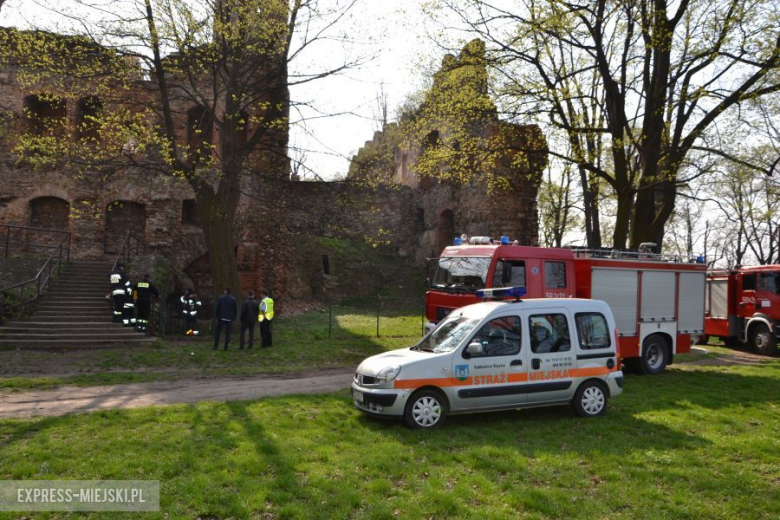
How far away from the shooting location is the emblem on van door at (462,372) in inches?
289

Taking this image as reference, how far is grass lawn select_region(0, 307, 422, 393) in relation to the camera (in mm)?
10703

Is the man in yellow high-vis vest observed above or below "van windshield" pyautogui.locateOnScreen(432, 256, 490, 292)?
below

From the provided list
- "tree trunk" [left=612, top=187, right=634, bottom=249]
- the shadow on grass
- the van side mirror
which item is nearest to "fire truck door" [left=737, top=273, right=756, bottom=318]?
"tree trunk" [left=612, top=187, right=634, bottom=249]

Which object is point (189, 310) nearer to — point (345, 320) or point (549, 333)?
point (345, 320)

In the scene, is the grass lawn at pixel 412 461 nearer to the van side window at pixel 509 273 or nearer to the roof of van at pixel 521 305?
the roof of van at pixel 521 305

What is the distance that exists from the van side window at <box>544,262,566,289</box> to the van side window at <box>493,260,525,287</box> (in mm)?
605

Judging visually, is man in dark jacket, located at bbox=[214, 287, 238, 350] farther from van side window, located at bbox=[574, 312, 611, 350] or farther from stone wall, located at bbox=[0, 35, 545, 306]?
van side window, located at bbox=[574, 312, 611, 350]

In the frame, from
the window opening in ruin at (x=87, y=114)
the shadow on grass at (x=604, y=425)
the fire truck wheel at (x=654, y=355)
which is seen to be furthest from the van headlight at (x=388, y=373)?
the window opening in ruin at (x=87, y=114)

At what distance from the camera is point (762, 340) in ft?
58.6

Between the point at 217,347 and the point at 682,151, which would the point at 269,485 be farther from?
the point at 682,151

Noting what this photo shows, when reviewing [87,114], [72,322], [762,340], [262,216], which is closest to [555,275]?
[762,340]

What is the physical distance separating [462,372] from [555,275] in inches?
229

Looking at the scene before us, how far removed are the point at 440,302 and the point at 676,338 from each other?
234 inches

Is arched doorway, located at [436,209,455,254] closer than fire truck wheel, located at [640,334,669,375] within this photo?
No
